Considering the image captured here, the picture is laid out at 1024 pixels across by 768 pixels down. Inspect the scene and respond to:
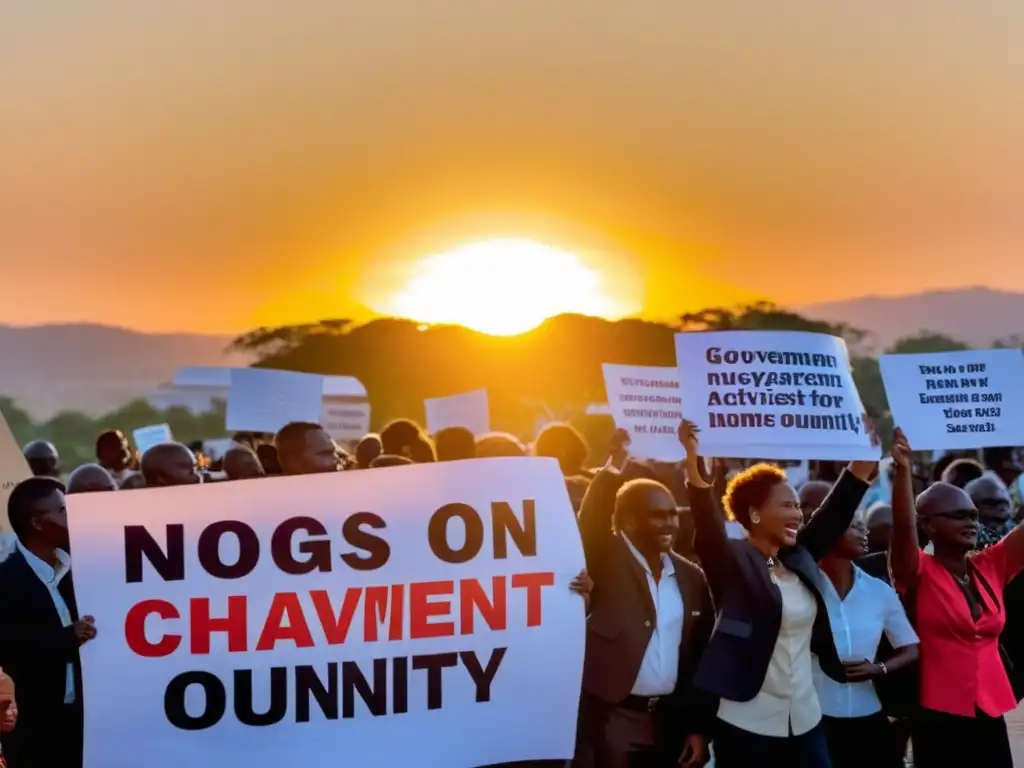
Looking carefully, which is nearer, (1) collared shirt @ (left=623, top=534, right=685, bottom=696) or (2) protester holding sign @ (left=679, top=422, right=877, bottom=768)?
(2) protester holding sign @ (left=679, top=422, right=877, bottom=768)

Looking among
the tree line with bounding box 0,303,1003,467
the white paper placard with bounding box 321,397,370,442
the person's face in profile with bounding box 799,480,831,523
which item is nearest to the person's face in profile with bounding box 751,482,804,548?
the person's face in profile with bounding box 799,480,831,523

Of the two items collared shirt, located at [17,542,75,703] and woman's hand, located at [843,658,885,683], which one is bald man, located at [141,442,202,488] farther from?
woman's hand, located at [843,658,885,683]

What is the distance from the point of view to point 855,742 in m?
5.78

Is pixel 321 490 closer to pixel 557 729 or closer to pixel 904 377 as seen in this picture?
pixel 557 729

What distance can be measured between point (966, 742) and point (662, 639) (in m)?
1.26

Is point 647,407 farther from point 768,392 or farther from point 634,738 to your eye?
point 634,738

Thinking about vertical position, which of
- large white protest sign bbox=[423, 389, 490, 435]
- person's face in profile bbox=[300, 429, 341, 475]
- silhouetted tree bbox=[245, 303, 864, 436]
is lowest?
person's face in profile bbox=[300, 429, 341, 475]

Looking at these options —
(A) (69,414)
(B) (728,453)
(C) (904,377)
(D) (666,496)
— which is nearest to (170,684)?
(D) (666,496)

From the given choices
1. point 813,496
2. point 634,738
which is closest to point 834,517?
point 634,738

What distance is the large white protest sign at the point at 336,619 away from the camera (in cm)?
498

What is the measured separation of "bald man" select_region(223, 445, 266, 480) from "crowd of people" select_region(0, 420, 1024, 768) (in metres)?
2.15

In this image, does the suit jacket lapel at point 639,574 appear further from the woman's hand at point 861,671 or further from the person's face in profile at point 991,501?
the person's face in profile at point 991,501

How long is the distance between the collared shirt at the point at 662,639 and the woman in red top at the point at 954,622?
0.91 meters

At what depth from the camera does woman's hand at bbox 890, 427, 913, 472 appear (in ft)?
19.2
